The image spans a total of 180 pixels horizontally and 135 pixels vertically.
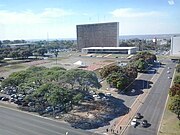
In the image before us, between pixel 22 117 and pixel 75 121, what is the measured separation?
634cm

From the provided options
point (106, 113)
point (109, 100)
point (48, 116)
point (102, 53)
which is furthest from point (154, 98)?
point (102, 53)

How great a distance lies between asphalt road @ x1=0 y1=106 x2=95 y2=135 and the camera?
21.9m

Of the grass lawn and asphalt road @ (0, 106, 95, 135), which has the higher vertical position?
the grass lawn

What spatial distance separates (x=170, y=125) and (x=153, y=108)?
5.52 metres

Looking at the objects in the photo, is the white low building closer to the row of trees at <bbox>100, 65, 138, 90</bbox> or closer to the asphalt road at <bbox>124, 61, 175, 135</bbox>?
the asphalt road at <bbox>124, 61, 175, 135</bbox>

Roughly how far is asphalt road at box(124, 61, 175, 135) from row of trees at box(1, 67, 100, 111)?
6925 mm

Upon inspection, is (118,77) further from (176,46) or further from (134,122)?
(176,46)

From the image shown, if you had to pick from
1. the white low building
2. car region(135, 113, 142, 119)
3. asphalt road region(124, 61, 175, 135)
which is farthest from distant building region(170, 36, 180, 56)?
car region(135, 113, 142, 119)

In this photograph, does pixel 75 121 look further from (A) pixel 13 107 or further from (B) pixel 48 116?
(A) pixel 13 107

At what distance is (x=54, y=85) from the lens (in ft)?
87.8

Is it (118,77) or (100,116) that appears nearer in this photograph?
(100,116)

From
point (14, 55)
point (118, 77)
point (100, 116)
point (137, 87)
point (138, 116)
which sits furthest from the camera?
point (14, 55)

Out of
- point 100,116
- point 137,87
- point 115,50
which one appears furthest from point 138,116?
point 115,50

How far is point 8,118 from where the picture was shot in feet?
84.6
